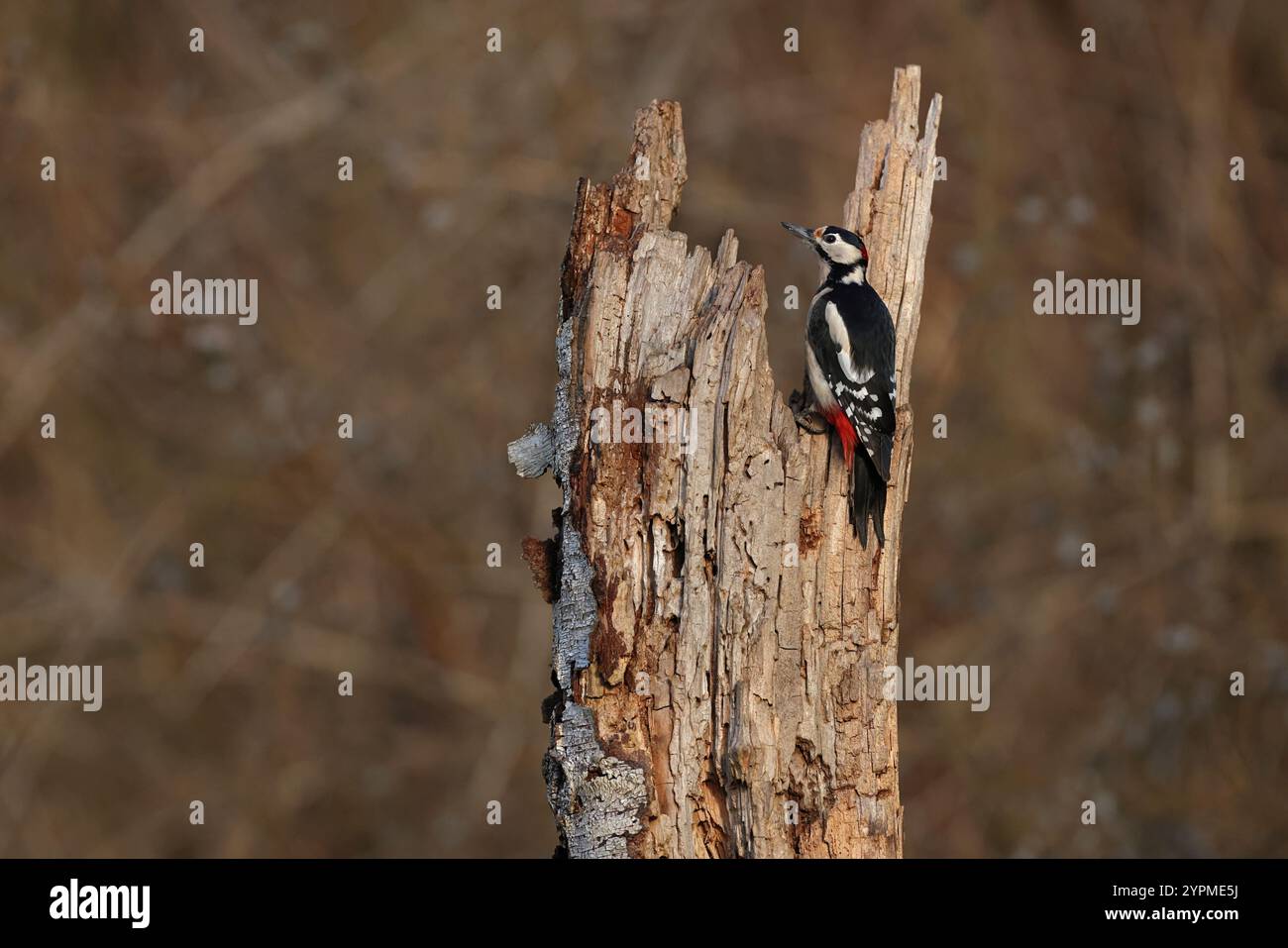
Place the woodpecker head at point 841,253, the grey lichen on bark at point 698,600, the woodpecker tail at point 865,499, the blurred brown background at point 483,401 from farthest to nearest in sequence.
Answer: the blurred brown background at point 483,401
the woodpecker head at point 841,253
the woodpecker tail at point 865,499
the grey lichen on bark at point 698,600

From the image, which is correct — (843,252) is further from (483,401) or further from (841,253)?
(483,401)

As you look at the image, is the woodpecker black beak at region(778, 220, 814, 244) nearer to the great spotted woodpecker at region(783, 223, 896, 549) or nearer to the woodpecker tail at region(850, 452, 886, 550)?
the great spotted woodpecker at region(783, 223, 896, 549)

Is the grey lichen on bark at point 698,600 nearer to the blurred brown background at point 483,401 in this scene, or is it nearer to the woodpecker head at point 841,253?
the woodpecker head at point 841,253

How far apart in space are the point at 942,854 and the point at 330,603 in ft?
12.3

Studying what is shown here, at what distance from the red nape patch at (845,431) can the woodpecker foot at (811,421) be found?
25 mm

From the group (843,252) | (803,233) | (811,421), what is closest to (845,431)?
(811,421)

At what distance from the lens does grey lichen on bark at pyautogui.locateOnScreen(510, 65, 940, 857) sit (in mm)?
3336

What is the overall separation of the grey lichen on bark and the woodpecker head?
63 centimetres

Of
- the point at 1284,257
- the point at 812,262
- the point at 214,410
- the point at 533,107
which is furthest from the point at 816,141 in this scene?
the point at 214,410

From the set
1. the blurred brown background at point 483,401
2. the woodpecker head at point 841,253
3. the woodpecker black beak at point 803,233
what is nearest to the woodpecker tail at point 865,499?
the woodpecker head at point 841,253

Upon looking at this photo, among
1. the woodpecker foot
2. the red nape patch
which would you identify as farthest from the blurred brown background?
the red nape patch

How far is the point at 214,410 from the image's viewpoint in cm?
828

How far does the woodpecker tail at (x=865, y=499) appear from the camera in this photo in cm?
349

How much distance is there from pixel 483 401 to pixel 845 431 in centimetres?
491
